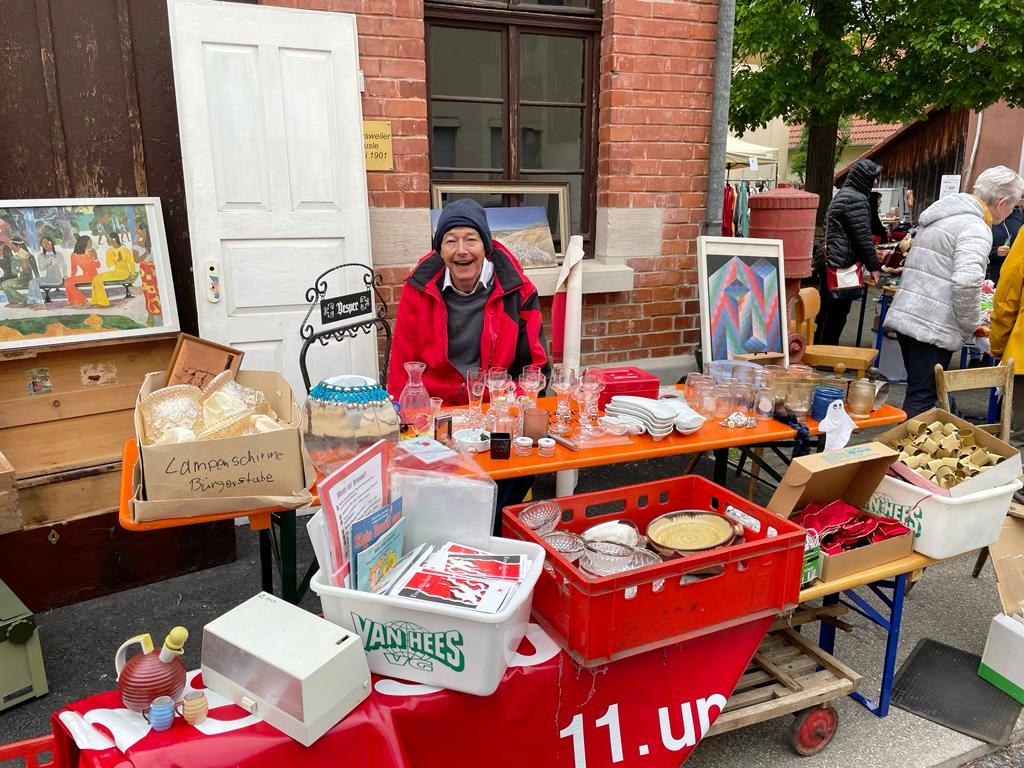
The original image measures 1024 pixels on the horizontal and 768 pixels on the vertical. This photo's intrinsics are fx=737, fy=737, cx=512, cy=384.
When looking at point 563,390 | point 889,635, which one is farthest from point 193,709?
point 889,635

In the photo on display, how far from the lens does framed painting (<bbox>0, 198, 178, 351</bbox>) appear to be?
337 cm

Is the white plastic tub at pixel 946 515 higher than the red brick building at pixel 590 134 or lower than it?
lower

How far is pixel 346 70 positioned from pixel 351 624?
10.5 ft

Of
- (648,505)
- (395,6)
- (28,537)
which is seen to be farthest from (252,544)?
(395,6)

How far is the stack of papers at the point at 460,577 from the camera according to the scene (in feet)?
5.52

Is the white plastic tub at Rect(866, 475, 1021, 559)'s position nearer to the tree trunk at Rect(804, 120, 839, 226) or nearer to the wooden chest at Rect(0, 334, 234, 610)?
the wooden chest at Rect(0, 334, 234, 610)

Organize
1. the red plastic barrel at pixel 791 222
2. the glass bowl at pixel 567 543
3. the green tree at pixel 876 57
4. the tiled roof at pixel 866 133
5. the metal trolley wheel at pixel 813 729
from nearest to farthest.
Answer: the glass bowl at pixel 567 543, the metal trolley wheel at pixel 813 729, the red plastic barrel at pixel 791 222, the green tree at pixel 876 57, the tiled roof at pixel 866 133

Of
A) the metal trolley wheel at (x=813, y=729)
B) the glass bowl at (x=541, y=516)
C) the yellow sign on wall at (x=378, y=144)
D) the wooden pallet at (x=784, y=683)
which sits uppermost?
the yellow sign on wall at (x=378, y=144)

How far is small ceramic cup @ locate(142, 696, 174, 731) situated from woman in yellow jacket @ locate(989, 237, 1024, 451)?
189 inches

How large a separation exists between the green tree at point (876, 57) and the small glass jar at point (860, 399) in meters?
6.89

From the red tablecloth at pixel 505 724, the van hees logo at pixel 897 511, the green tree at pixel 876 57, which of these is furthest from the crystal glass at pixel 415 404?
the green tree at pixel 876 57

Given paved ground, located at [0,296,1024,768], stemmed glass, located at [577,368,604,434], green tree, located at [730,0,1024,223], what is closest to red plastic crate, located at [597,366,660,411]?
stemmed glass, located at [577,368,604,434]

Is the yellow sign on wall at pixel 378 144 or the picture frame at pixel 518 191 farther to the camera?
the picture frame at pixel 518 191

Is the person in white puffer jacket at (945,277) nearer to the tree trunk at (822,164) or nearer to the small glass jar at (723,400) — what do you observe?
the small glass jar at (723,400)
